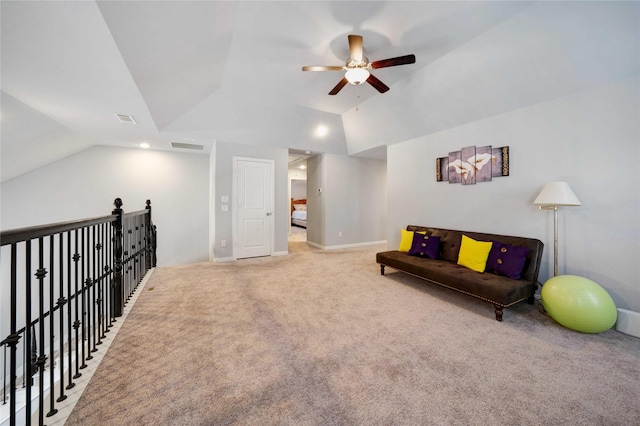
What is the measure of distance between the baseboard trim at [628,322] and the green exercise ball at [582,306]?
9cm

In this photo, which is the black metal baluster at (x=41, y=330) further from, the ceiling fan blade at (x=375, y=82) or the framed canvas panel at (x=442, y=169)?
the framed canvas panel at (x=442, y=169)

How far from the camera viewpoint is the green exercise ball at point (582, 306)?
7.32 ft

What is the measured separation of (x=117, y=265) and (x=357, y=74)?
3.20 meters

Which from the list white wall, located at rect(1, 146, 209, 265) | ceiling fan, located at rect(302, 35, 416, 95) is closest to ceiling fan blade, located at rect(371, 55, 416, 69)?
ceiling fan, located at rect(302, 35, 416, 95)

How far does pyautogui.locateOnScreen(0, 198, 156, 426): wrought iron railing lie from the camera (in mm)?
1156

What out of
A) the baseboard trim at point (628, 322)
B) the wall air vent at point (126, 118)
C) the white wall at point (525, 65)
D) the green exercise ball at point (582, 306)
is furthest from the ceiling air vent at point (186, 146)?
the baseboard trim at point (628, 322)

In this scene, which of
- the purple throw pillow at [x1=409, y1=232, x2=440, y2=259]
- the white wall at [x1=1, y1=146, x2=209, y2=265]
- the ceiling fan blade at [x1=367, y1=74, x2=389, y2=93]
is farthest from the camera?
the white wall at [x1=1, y1=146, x2=209, y2=265]

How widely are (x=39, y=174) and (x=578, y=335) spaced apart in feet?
27.5

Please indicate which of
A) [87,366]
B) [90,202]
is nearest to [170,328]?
[87,366]

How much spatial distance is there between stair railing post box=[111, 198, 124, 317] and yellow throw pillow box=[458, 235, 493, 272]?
3.93 meters

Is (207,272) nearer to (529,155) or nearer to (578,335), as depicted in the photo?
(578,335)

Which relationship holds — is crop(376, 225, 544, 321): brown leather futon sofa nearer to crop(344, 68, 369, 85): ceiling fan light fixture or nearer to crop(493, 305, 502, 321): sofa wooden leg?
crop(493, 305, 502, 321): sofa wooden leg

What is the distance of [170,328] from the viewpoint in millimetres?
2379

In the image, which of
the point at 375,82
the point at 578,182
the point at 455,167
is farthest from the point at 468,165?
the point at 375,82
